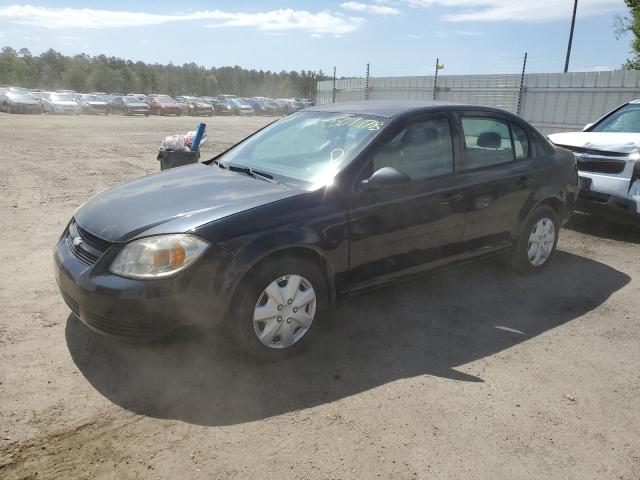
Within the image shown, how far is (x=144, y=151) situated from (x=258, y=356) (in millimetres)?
11742

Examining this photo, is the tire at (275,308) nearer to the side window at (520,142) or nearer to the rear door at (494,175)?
the rear door at (494,175)

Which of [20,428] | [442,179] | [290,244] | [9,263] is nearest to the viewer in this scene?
[20,428]

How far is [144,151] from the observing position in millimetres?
13711

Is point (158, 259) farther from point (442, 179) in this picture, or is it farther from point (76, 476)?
point (442, 179)

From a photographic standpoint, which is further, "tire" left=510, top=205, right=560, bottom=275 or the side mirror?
"tire" left=510, top=205, right=560, bottom=275

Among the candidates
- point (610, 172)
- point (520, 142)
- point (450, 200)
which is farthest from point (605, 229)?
point (450, 200)

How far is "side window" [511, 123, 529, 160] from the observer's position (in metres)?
4.82

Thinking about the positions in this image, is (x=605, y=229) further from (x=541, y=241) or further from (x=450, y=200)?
(x=450, y=200)

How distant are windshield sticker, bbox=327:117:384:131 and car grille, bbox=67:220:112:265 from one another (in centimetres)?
200

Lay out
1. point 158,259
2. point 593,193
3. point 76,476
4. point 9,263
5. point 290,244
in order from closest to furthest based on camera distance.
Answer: point 76,476
point 158,259
point 290,244
point 9,263
point 593,193

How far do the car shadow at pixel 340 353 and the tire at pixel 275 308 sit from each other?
129 mm

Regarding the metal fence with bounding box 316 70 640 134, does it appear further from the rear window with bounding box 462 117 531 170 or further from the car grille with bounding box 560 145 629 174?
the rear window with bounding box 462 117 531 170

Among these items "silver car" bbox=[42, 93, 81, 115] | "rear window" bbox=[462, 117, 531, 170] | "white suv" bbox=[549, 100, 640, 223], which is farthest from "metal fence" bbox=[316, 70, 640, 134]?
"silver car" bbox=[42, 93, 81, 115]

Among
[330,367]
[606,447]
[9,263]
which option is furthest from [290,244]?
[9,263]
